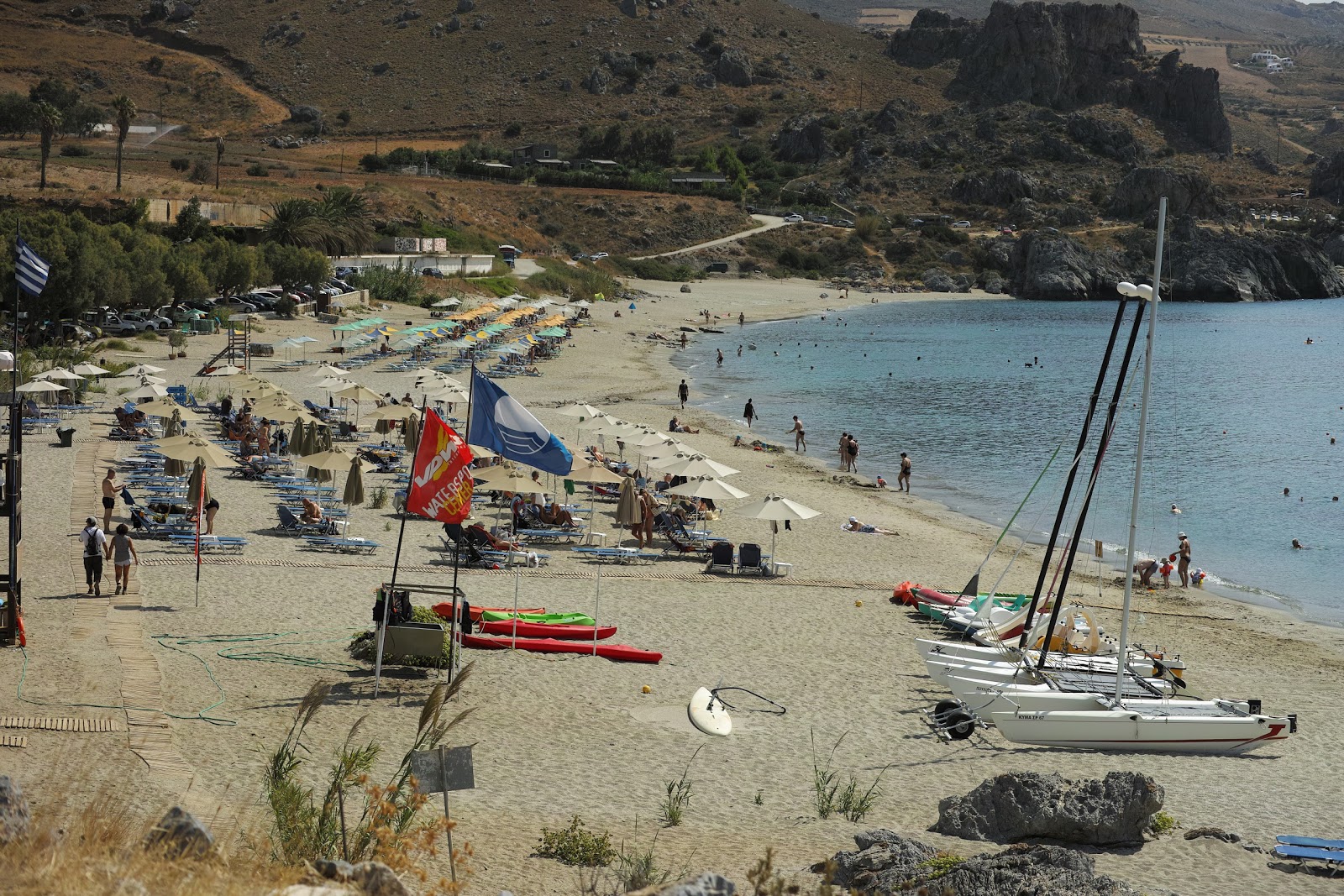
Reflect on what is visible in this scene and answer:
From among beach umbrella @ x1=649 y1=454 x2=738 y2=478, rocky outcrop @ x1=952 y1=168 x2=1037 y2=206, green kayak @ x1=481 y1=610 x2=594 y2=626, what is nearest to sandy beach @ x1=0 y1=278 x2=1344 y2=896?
green kayak @ x1=481 y1=610 x2=594 y2=626

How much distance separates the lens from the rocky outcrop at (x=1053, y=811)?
11.0 m

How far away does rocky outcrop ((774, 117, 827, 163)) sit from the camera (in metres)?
149

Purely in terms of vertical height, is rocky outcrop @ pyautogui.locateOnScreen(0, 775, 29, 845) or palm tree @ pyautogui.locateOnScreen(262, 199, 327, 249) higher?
palm tree @ pyautogui.locateOnScreen(262, 199, 327, 249)

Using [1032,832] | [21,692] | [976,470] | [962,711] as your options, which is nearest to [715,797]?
[1032,832]

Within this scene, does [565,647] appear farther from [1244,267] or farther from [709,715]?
[1244,267]

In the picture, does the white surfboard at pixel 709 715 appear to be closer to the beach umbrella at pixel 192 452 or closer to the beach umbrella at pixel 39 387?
the beach umbrella at pixel 192 452

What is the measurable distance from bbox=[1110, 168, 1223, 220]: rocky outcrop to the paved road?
39.9 m

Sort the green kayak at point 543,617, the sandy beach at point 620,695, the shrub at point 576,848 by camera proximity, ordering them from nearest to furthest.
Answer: the shrub at point 576,848
the sandy beach at point 620,695
the green kayak at point 543,617

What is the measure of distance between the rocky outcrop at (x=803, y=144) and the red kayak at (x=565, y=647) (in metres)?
138

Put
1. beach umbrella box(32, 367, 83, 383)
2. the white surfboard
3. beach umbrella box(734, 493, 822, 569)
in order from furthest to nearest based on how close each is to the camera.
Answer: beach umbrella box(32, 367, 83, 383), beach umbrella box(734, 493, 822, 569), the white surfboard

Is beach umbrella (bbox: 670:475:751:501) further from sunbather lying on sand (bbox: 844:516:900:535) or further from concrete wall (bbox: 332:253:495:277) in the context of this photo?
concrete wall (bbox: 332:253:495:277)

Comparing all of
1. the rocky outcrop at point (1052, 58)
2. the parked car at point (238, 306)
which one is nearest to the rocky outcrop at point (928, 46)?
the rocky outcrop at point (1052, 58)

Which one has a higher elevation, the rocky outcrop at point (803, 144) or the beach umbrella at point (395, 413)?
the rocky outcrop at point (803, 144)

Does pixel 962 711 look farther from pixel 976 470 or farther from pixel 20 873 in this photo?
pixel 976 470
